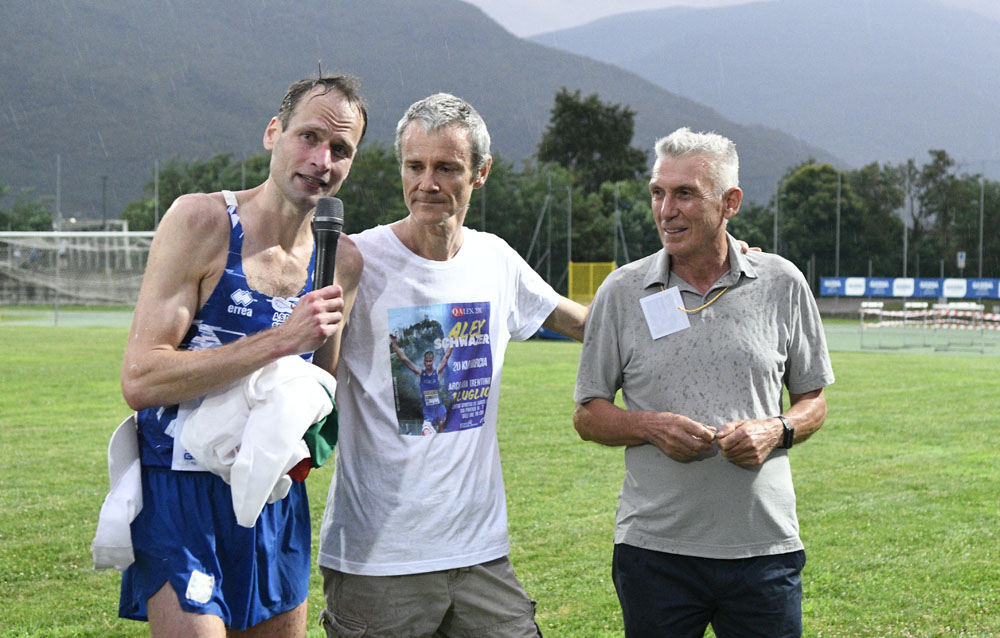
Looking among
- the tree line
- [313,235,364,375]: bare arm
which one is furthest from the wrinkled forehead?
the tree line

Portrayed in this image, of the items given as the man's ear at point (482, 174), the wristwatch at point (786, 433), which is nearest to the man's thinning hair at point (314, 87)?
the man's ear at point (482, 174)

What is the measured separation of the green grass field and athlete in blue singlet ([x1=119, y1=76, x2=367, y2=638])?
8.15 feet

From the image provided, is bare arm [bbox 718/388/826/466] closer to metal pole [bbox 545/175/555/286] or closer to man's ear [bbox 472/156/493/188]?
man's ear [bbox 472/156/493/188]

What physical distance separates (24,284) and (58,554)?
49.9 m

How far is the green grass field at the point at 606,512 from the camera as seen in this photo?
5.05m

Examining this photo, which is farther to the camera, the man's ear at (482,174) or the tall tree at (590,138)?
the tall tree at (590,138)

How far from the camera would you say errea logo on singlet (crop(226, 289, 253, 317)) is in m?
2.54

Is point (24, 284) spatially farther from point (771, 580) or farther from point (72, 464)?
point (771, 580)

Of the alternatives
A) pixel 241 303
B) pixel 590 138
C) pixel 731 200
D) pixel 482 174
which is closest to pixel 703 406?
pixel 731 200

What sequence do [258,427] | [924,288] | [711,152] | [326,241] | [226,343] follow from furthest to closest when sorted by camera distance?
[924,288]
[711,152]
[226,343]
[326,241]
[258,427]

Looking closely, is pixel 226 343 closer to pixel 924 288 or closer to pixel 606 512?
pixel 606 512

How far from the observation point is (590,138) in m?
77.8

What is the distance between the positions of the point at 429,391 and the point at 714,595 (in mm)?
1008

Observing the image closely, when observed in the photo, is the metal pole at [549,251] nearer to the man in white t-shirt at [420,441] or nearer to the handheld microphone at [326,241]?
the man in white t-shirt at [420,441]
